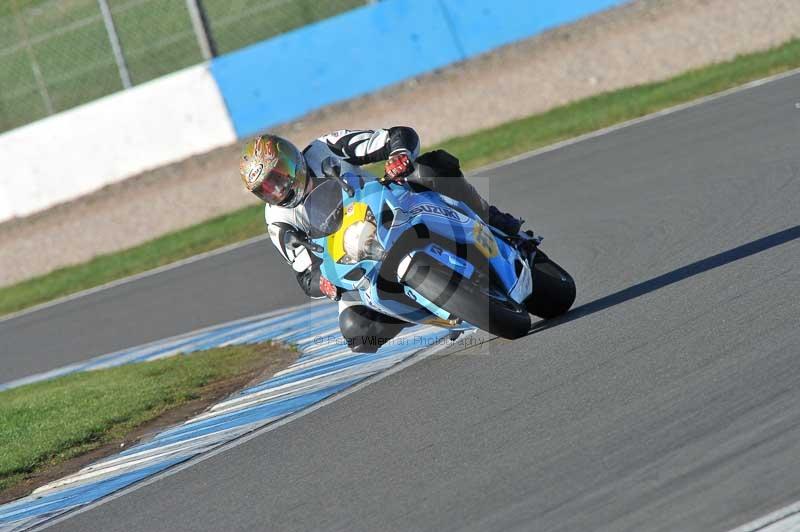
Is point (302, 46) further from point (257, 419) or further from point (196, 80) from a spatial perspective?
point (257, 419)

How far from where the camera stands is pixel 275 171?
625 cm

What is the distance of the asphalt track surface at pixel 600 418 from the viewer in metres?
4.41

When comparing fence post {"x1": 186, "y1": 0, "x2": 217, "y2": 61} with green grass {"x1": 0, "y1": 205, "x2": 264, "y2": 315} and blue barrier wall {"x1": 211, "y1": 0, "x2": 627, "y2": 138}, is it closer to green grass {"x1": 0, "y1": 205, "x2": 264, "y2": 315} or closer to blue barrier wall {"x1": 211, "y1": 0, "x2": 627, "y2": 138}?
blue barrier wall {"x1": 211, "y1": 0, "x2": 627, "y2": 138}

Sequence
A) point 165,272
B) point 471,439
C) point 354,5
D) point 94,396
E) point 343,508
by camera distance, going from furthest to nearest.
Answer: point 354,5
point 165,272
point 94,396
point 471,439
point 343,508

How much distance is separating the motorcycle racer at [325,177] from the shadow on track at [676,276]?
63 cm

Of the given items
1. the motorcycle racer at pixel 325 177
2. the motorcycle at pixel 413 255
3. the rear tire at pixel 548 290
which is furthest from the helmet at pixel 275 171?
the rear tire at pixel 548 290

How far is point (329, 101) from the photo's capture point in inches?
734

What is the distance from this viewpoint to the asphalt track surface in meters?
4.41

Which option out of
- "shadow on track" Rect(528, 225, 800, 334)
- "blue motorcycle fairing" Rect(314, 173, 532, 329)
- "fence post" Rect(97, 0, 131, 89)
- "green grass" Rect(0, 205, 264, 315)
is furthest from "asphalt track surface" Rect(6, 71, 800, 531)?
"fence post" Rect(97, 0, 131, 89)

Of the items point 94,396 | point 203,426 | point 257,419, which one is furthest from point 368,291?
point 94,396

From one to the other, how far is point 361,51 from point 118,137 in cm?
395

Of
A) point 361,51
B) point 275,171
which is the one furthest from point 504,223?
point 361,51

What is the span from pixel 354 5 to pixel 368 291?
14.6 metres

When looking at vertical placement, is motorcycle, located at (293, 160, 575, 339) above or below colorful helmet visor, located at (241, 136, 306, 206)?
below
